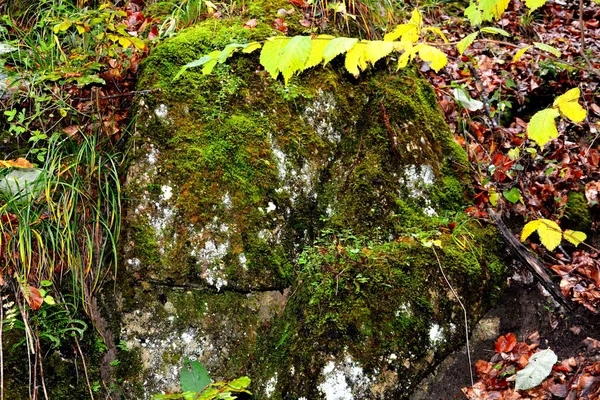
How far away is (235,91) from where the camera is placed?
346 cm

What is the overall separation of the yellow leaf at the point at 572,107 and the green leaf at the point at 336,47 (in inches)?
33.1

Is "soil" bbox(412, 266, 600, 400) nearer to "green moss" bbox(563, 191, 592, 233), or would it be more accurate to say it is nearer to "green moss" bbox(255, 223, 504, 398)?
"green moss" bbox(255, 223, 504, 398)

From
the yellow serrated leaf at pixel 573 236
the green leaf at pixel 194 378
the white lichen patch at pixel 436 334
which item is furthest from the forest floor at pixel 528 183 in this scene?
the green leaf at pixel 194 378

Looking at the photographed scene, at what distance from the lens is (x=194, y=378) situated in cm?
269

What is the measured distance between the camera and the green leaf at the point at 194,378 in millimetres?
2619

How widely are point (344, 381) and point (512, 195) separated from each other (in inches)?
73.0

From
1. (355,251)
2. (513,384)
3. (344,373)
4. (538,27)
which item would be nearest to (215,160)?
(355,251)

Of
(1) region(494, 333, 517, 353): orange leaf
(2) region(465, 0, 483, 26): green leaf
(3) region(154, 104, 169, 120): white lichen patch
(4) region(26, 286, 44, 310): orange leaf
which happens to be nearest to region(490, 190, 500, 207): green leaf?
(1) region(494, 333, 517, 353): orange leaf

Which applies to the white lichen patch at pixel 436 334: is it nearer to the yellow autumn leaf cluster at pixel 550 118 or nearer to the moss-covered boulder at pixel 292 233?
the moss-covered boulder at pixel 292 233

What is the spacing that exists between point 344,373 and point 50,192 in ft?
6.59

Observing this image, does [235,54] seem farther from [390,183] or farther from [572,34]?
[572,34]

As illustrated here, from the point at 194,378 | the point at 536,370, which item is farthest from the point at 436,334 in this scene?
the point at 194,378

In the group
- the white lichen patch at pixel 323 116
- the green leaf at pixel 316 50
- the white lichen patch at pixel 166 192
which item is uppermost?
the green leaf at pixel 316 50

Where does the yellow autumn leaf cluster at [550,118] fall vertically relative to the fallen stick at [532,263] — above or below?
above
